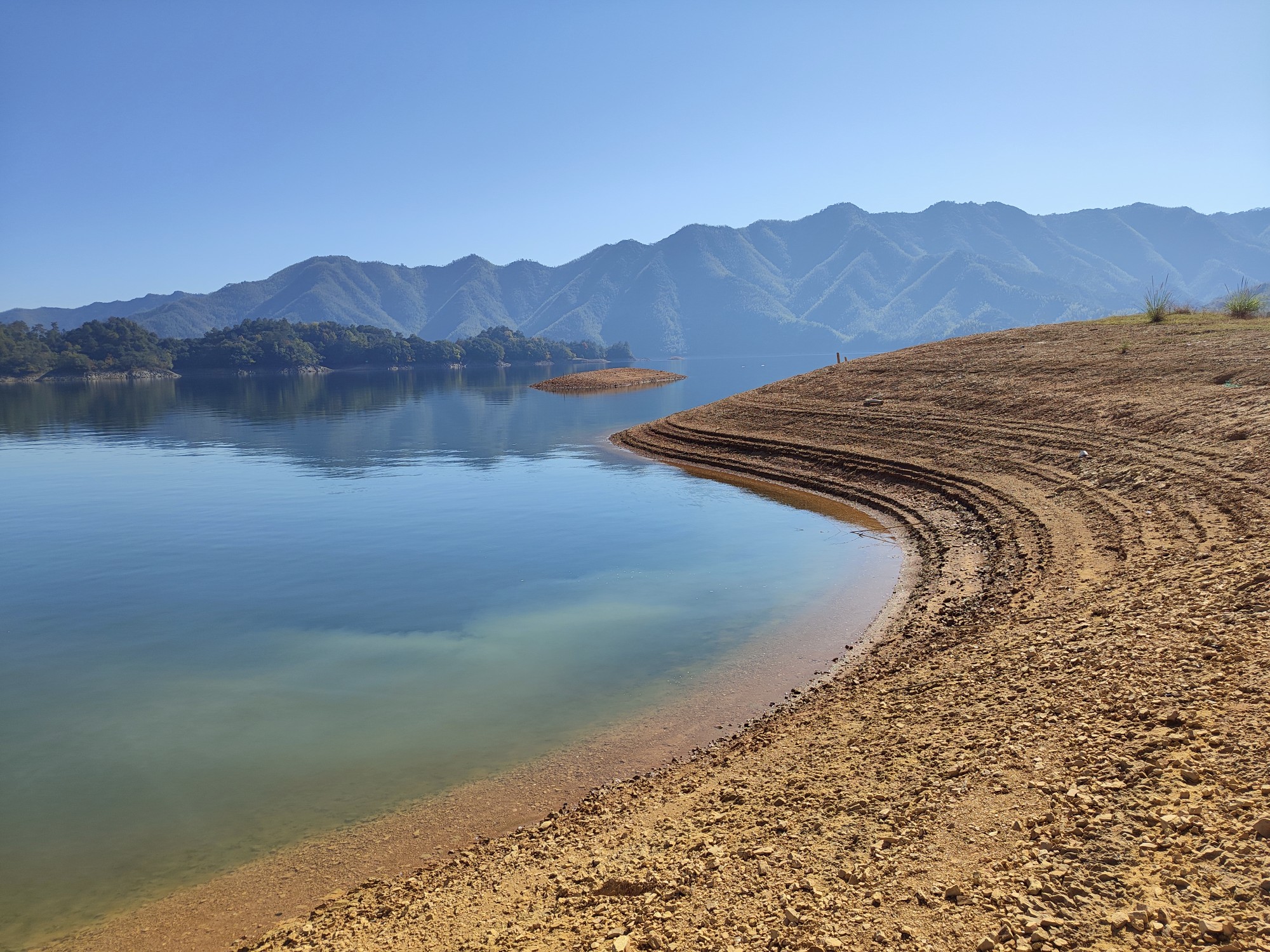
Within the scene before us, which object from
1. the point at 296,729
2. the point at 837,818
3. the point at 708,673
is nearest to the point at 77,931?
the point at 296,729

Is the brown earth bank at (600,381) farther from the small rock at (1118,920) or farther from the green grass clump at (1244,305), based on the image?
the small rock at (1118,920)

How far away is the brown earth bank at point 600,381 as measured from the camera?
4254 inches

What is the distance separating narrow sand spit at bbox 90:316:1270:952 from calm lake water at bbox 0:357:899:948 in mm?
2488

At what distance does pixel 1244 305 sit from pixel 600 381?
281ft

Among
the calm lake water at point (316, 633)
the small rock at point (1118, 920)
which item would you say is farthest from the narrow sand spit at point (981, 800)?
the calm lake water at point (316, 633)

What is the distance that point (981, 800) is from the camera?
21.2 feet

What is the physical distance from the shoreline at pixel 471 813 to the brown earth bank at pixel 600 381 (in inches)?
3593

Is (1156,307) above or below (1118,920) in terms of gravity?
above

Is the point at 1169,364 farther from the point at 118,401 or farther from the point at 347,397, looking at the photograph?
the point at 118,401

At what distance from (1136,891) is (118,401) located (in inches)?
4607

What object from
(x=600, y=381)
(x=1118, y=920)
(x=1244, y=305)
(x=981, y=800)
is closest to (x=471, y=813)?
(x=981, y=800)

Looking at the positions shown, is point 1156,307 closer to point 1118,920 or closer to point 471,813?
point 1118,920

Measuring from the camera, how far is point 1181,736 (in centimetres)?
671

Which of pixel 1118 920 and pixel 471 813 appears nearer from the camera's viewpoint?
pixel 1118 920
